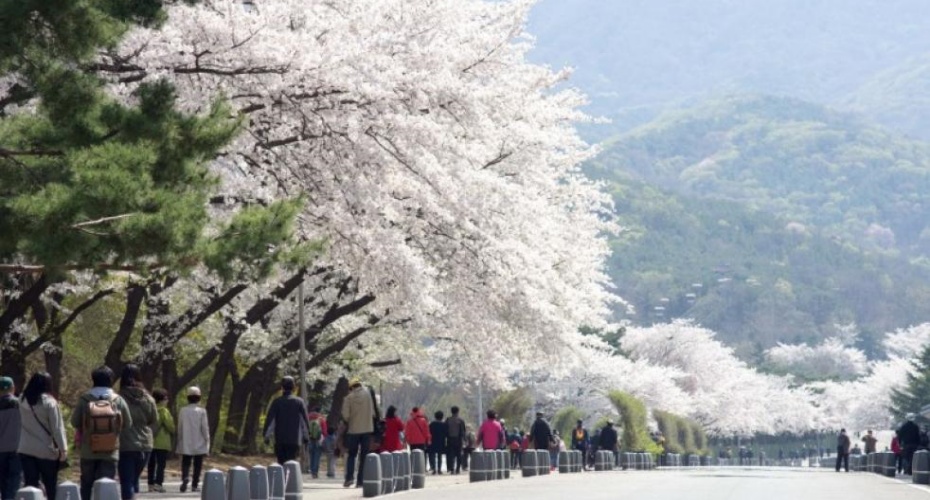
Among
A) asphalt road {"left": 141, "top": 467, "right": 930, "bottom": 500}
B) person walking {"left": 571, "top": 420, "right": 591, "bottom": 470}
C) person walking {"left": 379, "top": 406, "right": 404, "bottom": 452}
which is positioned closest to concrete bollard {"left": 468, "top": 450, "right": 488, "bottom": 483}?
asphalt road {"left": 141, "top": 467, "right": 930, "bottom": 500}

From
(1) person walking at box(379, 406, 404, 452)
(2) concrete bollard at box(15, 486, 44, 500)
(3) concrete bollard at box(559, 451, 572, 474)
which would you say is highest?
(3) concrete bollard at box(559, 451, 572, 474)

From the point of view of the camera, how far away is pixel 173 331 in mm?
35969

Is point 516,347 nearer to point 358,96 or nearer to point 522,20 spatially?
point 522,20

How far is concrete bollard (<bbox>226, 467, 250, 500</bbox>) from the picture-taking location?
62.7ft

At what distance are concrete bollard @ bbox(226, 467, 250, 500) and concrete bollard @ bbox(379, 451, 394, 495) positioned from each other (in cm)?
874

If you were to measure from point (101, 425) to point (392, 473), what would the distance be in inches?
420

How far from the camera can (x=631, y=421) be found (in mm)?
76500

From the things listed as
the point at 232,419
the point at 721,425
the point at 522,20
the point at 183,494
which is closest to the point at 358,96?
the point at 183,494

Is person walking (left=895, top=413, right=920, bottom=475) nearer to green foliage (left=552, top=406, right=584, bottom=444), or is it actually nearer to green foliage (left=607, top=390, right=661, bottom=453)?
green foliage (left=552, top=406, right=584, bottom=444)

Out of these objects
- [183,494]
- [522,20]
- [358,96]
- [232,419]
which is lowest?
[183,494]

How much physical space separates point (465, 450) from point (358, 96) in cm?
2534

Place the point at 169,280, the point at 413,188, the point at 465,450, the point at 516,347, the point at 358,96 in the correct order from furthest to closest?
the point at 465,450
the point at 516,347
the point at 169,280
the point at 413,188
the point at 358,96

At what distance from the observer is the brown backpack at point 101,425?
59.8 ft

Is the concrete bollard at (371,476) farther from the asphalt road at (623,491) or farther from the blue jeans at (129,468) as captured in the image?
the blue jeans at (129,468)
